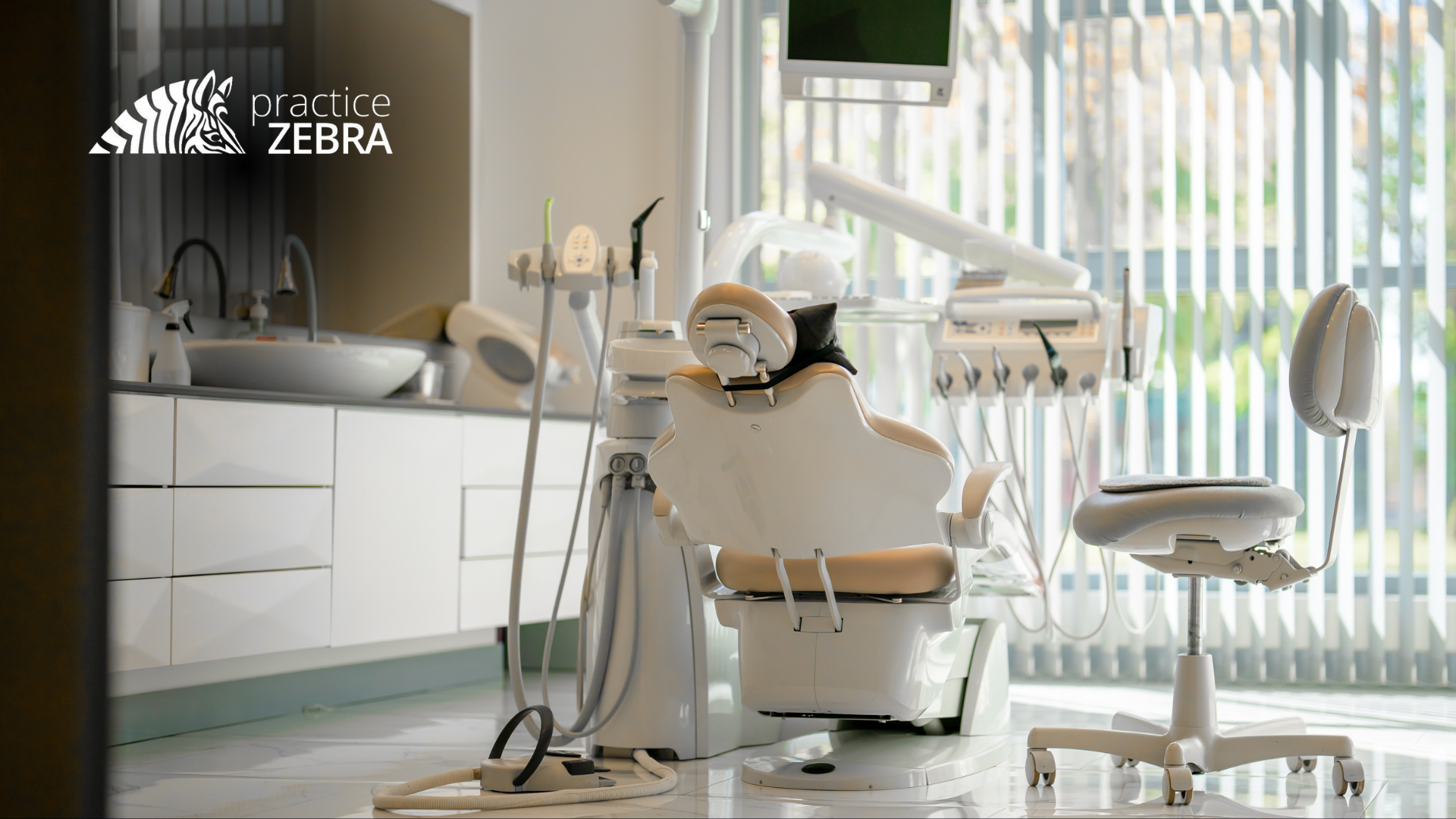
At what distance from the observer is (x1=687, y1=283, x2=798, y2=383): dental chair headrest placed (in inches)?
71.6

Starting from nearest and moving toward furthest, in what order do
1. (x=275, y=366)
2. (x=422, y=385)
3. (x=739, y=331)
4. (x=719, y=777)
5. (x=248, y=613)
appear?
(x=739, y=331)
(x=719, y=777)
(x=248, y=613)
(x=275, y=366)
(x=422, y=385)

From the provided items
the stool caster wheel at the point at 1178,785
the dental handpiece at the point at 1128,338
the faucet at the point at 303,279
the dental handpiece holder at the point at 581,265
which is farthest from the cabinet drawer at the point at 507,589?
the stool caster wheel at the point at 1178,785

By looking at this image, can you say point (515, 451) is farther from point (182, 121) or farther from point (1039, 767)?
point (1039, 767)

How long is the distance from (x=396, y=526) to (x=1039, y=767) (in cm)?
171

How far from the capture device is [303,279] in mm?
3621

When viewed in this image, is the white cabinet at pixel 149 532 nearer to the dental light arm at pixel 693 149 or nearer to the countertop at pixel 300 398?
the countertop at pixel 300 398

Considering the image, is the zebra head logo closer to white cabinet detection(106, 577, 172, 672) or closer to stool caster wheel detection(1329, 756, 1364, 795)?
white cabinet detection(106, 577, 172, 672)

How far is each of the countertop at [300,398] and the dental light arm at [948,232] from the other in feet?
3.68

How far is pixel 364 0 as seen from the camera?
3916 mm

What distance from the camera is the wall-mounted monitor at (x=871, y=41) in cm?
286

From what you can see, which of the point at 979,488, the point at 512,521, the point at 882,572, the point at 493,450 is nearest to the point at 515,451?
the point at 493,450

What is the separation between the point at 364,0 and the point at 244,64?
0.59 metres

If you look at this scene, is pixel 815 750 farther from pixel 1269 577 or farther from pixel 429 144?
pixel 429 144

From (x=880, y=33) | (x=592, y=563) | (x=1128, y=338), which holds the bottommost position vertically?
(x=592, y=563)
